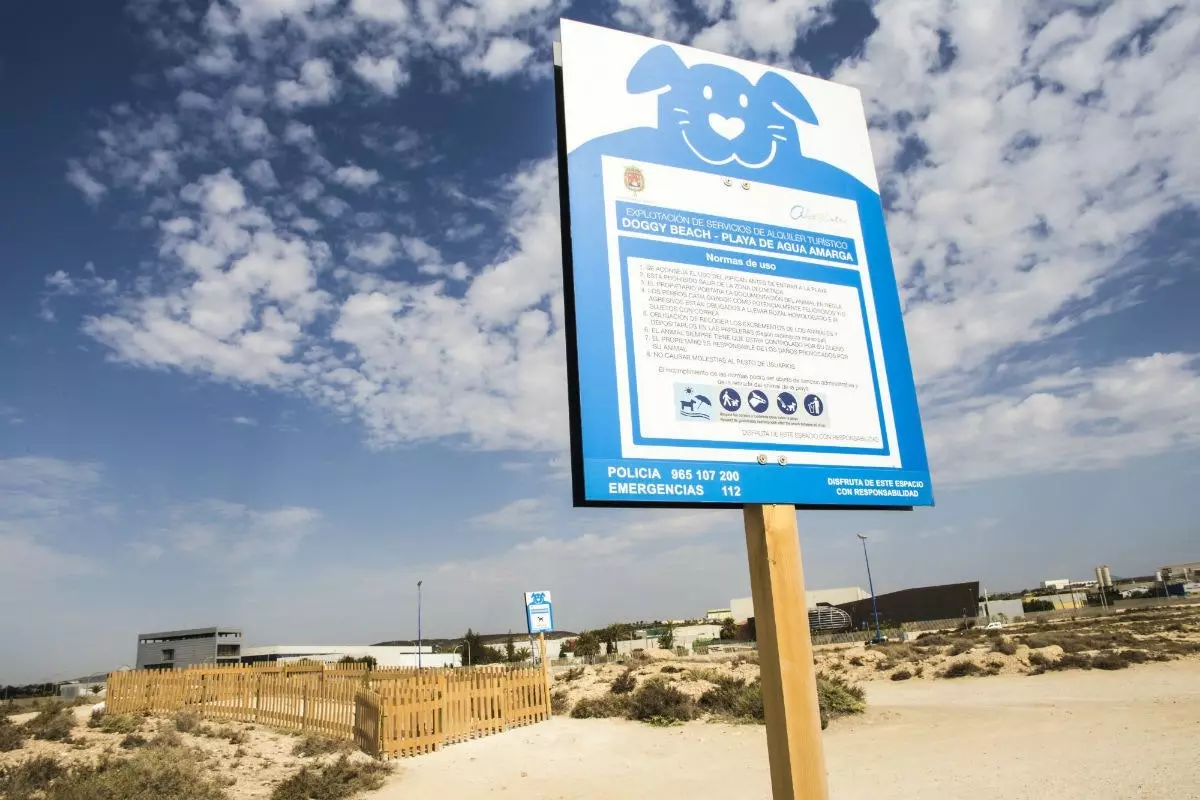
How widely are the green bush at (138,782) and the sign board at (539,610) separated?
35.3 ft

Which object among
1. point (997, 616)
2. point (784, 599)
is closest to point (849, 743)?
point (784, 599)

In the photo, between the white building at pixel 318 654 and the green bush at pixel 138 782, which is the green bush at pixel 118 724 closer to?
the green bush at pixel 138 782

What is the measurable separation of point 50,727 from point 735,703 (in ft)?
54.3

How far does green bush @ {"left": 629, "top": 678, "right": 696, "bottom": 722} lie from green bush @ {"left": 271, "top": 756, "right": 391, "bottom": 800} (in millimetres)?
6648

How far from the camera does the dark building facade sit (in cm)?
7300

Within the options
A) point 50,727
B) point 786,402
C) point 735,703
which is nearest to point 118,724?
point 50,727

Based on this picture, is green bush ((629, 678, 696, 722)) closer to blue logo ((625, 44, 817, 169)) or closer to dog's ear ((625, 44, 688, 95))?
blue logo ((625, 44, 817, 169))

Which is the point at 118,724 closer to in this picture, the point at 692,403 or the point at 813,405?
the point at 692,403

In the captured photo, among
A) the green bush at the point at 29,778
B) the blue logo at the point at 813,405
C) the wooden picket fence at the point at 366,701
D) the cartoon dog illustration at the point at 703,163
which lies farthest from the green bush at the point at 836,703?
the green bush at the point at 29,778

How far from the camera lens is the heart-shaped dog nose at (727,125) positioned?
4.41m

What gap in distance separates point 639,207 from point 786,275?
100cm

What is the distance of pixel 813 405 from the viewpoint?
406 centimetres

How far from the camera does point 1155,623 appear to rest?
128 feet

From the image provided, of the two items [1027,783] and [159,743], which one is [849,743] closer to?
[1027,783]
